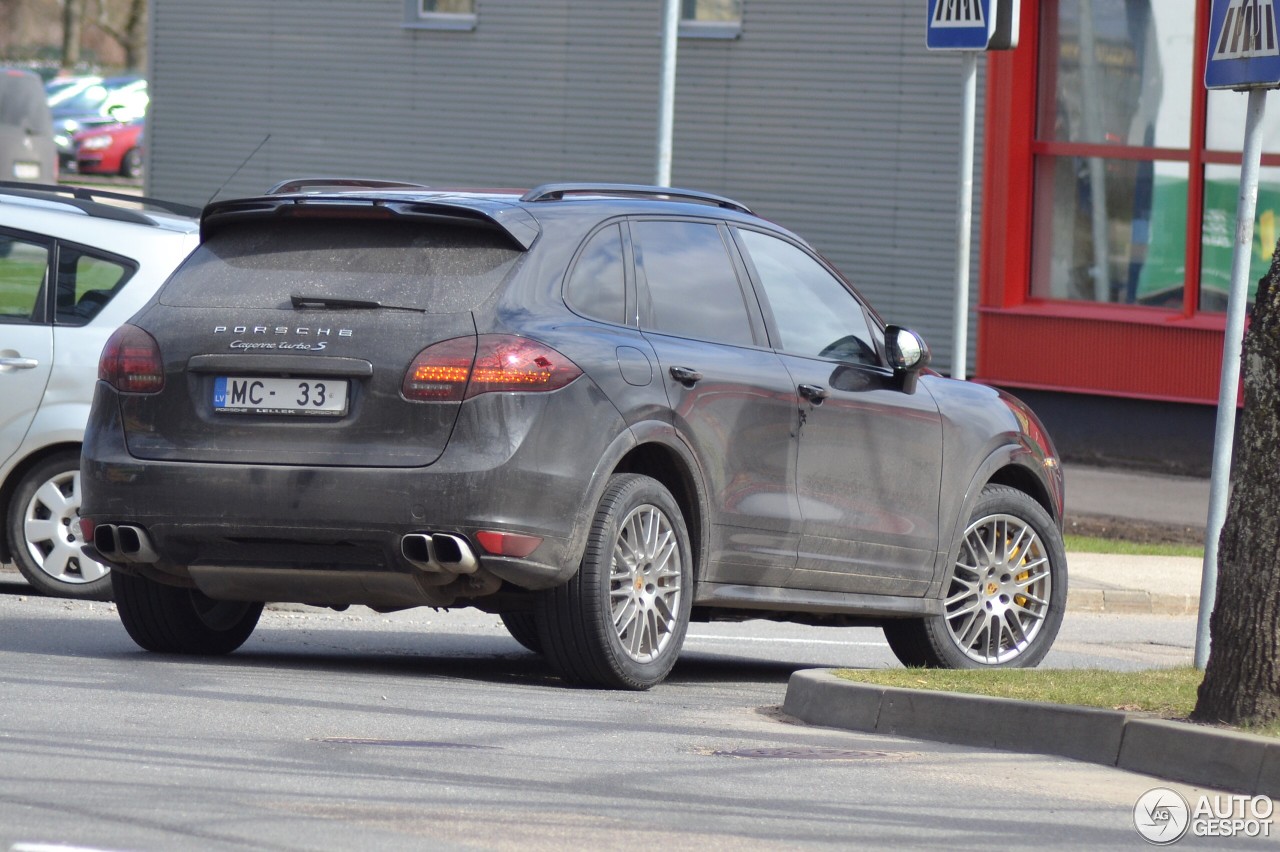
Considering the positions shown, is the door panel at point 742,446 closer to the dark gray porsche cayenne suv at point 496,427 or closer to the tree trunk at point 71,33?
the dark gray porsche cayenne suv at point 496,427

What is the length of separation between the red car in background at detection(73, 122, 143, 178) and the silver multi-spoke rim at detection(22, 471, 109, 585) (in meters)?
34.8

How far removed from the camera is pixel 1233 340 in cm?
841

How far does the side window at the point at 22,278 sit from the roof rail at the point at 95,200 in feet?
1.10

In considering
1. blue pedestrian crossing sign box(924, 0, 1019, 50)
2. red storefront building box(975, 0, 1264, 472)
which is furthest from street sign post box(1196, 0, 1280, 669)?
red storefront building box(975, 0, 1264, 472)

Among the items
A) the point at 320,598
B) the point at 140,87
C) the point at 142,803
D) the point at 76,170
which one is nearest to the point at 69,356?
the point at 320,598

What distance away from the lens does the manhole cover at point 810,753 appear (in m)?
6.75

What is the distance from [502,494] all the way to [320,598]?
0.89m

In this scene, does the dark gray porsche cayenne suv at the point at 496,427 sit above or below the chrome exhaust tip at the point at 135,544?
above

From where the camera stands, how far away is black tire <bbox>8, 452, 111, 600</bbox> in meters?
10.4

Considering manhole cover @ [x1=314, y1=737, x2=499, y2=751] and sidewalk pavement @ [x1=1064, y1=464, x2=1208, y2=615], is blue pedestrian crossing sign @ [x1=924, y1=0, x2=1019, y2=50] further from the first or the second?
manhole cover @ [x1=314, y1=737, x2=499, y2=751]

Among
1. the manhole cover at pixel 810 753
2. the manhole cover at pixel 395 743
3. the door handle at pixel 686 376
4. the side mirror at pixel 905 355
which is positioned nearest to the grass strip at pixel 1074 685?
the manhole cover at pixel 810 753

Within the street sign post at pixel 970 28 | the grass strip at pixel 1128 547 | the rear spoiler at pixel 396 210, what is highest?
the street sign post at pixel 970 28

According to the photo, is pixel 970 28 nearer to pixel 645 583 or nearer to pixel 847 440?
pixel 847 440

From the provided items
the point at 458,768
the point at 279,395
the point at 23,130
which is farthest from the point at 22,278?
the point at 23,130
